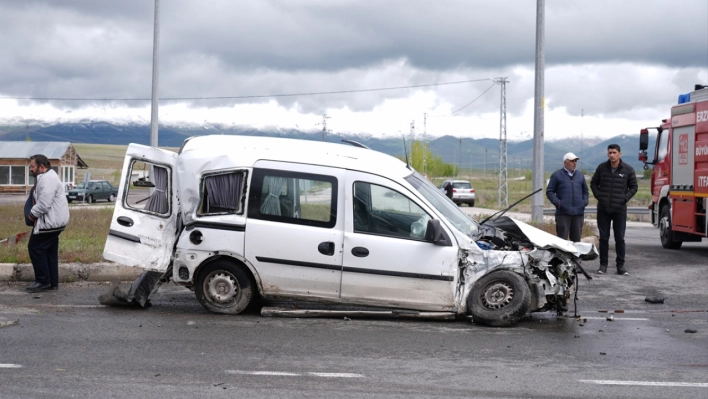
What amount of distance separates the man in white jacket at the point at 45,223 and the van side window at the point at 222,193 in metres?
2.64

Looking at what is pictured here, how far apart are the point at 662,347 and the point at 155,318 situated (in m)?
5.04

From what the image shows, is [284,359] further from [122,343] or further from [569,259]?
[569,259]

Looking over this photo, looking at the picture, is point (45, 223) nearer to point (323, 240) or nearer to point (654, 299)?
point (323, 240)

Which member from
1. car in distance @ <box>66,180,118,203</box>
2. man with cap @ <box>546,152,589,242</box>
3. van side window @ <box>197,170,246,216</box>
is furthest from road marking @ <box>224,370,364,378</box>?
car in distance @ <box>66,180,118,203</box>

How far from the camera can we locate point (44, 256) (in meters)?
10.5

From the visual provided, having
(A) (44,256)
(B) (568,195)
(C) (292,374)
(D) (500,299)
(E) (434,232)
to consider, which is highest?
(B) (568,195)

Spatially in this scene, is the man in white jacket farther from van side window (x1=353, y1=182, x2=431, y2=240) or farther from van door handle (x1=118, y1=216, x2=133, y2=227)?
van side window (x1=353, y1=182, x2=431, y2=240)

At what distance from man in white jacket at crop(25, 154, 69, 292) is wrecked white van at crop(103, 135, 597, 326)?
177 centimetres

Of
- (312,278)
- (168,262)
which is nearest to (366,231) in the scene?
(312,278)

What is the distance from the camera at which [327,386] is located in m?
5.94

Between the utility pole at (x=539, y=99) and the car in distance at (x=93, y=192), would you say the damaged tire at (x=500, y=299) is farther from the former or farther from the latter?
the car in distance at (x=93, y=192)

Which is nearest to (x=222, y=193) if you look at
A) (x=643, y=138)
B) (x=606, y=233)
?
(x=606, y=233)

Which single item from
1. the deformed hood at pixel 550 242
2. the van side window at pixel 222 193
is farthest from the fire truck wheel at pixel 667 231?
the van side window at pixel 222 193

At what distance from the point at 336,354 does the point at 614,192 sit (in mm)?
7276
